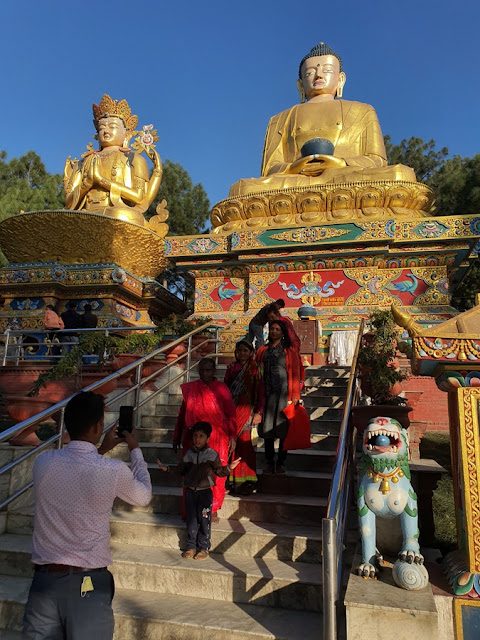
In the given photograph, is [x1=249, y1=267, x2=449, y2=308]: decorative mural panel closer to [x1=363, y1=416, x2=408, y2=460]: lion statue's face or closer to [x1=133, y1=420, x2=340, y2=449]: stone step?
[x1=133, y1=420, x2=340, y2=449]: stone step

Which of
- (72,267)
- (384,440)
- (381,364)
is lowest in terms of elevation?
(384,440)

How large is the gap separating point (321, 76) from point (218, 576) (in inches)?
640

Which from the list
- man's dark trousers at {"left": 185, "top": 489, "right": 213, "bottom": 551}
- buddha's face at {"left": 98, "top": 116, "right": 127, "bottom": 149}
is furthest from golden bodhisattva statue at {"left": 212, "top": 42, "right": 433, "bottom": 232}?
man's dark trousers at {"left": 185, "top": 489, "right": 213, "bottom": 551}

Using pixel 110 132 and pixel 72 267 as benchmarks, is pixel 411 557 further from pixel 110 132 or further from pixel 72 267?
pixel 110 132

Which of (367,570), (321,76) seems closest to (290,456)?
(367,570)

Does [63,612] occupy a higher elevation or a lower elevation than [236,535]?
higher

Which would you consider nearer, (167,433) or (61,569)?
(61,569)

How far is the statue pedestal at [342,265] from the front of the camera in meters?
10.5

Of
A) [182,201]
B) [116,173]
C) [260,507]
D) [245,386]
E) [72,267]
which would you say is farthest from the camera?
[182,201]

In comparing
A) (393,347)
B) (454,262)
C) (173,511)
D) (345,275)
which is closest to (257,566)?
(173,511)

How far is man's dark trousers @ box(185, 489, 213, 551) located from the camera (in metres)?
3.60

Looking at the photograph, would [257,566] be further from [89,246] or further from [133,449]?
[89,246]

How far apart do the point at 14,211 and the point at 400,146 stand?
61.8ft

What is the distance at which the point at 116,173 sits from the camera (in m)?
16.0
